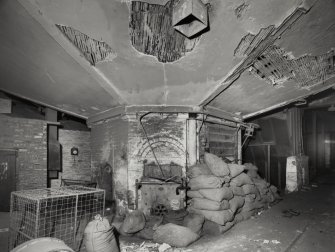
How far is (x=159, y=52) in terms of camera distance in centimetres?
471

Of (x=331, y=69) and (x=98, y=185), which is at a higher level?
(x=331, y=69)

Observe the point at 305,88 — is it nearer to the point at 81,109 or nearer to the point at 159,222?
the point at 159,222

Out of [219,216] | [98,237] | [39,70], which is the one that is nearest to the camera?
[98,237]

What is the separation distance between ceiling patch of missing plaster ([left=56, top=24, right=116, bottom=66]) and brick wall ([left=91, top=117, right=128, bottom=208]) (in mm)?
1922

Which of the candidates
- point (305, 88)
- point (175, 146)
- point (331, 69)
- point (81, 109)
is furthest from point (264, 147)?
point (81, 109)

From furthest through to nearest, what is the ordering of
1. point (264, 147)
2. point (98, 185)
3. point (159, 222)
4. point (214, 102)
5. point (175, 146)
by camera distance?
point (264, 147), point (98, 185), point (214, 102), point (175, 146), point (159, 222)

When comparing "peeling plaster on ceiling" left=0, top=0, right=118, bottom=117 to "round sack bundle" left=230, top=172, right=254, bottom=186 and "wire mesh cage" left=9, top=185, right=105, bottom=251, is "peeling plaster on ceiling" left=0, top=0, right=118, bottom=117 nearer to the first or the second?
"wire mesh cage" left=9, top=185, right=105, bottom=251

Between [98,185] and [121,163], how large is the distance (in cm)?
144

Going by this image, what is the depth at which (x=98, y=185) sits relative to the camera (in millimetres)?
7117

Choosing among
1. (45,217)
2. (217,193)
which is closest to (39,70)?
(45,217)

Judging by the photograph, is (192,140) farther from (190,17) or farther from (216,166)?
(190,17)

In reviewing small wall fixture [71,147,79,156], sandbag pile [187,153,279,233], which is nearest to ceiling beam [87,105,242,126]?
sandbag pile [187,153,279,233]

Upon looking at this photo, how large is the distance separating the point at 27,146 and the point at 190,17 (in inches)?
250

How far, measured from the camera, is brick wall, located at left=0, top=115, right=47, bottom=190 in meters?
7.08
